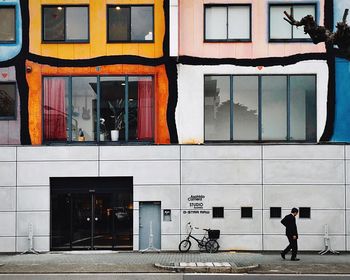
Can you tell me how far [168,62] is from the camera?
86.1 ft

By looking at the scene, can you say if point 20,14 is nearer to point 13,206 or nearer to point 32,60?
point 32,60

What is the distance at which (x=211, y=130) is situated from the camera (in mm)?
26359

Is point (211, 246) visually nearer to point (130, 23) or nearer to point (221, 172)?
point (221, 172)

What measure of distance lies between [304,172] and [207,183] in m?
4.09

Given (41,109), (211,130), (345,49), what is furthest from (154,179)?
(345,49)

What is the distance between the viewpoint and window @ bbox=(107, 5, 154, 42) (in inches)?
1043

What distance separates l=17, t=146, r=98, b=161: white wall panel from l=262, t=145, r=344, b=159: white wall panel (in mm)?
7409

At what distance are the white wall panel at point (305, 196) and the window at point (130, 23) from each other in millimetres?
8350

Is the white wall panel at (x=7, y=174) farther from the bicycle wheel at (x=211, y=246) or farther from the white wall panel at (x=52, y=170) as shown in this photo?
the bicycle wheel at (x=211, y=246)

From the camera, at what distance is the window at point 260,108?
26.4 m

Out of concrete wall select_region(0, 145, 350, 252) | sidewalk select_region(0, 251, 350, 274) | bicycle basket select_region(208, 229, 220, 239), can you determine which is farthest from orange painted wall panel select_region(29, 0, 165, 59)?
sidewalk select_region(0, 251, 350, 274)

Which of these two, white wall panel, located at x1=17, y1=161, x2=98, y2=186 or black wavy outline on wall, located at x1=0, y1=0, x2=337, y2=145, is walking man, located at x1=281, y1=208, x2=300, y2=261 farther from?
white wall panel, located at x1=17, y1=161, x2=98, y2=186

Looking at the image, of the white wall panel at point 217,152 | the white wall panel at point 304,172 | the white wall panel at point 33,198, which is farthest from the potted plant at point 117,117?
the white wall panel at point 304,172

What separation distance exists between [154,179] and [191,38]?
244 inches
